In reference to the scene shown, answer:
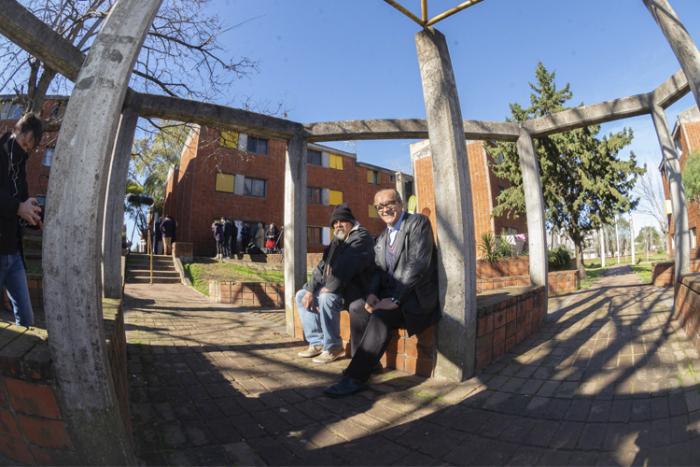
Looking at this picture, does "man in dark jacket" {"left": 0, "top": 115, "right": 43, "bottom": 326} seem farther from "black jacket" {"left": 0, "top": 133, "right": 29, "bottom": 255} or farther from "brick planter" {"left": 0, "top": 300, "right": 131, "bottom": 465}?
"brick planter" {"left": 0, "top": 300, "right": 131, "bottom": 465}

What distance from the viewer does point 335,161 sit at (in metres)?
24.7

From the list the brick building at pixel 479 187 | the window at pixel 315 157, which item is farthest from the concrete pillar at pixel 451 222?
the window at pixel 315 157

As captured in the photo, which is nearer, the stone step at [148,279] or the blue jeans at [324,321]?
the blue jeans at [324,321]

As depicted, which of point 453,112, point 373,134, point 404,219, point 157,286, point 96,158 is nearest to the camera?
point 96,158

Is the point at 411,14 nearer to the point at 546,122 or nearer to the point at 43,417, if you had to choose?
the point at 546,122

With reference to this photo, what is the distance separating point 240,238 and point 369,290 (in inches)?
607

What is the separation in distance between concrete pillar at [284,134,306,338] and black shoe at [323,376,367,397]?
5.88 ft

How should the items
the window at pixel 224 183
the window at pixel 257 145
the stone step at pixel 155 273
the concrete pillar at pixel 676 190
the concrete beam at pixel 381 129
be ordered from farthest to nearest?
the window at pixel 257 145 → the window at pixel 224 183 → the stone step at pixel 155 273 → the concrete beam at pixel 381 129 → the concrete pillar at pixel 676 190

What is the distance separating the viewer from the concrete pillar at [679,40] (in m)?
2.58

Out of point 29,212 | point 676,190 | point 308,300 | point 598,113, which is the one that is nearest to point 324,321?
point 308,300

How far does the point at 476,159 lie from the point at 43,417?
22828mm

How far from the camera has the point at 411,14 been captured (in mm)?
2891

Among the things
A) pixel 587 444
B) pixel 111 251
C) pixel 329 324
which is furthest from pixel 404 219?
pixel 111 251

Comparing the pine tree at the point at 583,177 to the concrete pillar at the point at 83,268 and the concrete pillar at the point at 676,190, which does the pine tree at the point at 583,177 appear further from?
the concrete pillar at the point at 83,268
